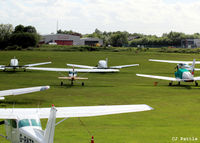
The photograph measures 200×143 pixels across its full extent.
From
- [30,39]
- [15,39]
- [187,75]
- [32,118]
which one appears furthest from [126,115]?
[15,39]

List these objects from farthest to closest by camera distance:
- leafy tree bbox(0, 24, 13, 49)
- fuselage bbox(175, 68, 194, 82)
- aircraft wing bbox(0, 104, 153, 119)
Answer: leafy tree bbox(0, 24, 13, 49)
fuselage bbox(175, 68, 194, 82)
aircraft wing bbox(0, 104, 153, 119)

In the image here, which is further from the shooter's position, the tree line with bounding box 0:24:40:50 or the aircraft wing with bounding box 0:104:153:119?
the tree line with bounding box 0:24:40:50

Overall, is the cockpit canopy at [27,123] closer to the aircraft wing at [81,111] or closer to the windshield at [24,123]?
the windshield at [24,123]

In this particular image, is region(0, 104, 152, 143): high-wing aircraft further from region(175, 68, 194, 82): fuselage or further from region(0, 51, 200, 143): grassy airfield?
region(175, 68, 194, 82): fuselage

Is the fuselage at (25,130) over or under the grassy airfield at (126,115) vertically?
over

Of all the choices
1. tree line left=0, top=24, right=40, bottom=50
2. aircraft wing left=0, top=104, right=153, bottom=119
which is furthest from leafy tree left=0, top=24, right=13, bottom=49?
aircraft wing left=0, top=104, right=153, bottom=119

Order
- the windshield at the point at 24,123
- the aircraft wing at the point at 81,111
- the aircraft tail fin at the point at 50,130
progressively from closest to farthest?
the aircraft tail fin at the point at 50,130
the windshield at the point at 24,123
the aircraft wing at the point at 81,111

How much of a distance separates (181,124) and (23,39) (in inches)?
4323

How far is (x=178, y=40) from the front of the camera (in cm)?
16738

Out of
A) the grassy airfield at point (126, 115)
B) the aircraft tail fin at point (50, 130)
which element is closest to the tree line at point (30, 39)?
the grassy airfield at point (126, 115)

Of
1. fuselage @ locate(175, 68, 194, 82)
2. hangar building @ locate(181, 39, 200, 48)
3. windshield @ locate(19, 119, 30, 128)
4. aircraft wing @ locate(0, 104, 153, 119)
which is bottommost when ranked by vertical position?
fuselage @ locate(175, 68, 194, 82)

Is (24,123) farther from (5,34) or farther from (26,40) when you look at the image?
(5,34)

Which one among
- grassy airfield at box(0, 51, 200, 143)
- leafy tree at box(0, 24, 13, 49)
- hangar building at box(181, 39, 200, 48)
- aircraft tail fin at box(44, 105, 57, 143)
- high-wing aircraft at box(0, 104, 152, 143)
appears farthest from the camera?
hangar building at box(181, 39, 200, 48)

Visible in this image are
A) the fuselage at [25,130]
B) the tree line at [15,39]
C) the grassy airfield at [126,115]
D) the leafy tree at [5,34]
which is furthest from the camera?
the leafy tree at [5,34]
